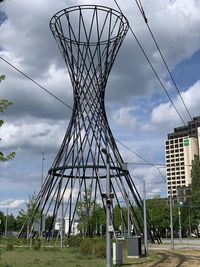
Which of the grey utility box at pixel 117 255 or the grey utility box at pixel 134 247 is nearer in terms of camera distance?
the grey utility box at pixel 117 255

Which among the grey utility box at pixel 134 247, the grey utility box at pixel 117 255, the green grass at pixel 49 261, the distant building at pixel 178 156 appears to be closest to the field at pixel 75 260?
the green grass at pixel 49 261

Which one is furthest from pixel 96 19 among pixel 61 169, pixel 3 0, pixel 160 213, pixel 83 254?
pixel 160 213

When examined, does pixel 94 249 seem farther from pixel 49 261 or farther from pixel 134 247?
pixel 49 261

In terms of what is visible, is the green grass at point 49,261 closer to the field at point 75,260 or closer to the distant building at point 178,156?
the field at point 75,260

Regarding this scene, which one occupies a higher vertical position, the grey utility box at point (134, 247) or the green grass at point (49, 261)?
the grey utility box at point (134, 247)

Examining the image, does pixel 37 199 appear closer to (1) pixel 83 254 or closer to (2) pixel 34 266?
(1) pixel 83 254

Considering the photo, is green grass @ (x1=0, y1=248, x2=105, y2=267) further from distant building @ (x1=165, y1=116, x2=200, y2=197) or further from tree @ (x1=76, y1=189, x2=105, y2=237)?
distant building @ (x1=165, y1=116, x2=200, y2=197)

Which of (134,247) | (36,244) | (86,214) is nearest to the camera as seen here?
(134,247)

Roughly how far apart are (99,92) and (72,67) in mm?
3028

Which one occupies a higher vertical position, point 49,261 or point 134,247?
point 134,247

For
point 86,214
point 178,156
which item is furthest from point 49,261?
point 178,156

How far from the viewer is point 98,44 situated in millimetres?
38375

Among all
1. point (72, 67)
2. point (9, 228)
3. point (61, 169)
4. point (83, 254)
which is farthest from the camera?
point (9, 228)

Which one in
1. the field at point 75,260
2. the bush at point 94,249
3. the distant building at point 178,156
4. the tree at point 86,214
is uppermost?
the distant building at point 178,156
